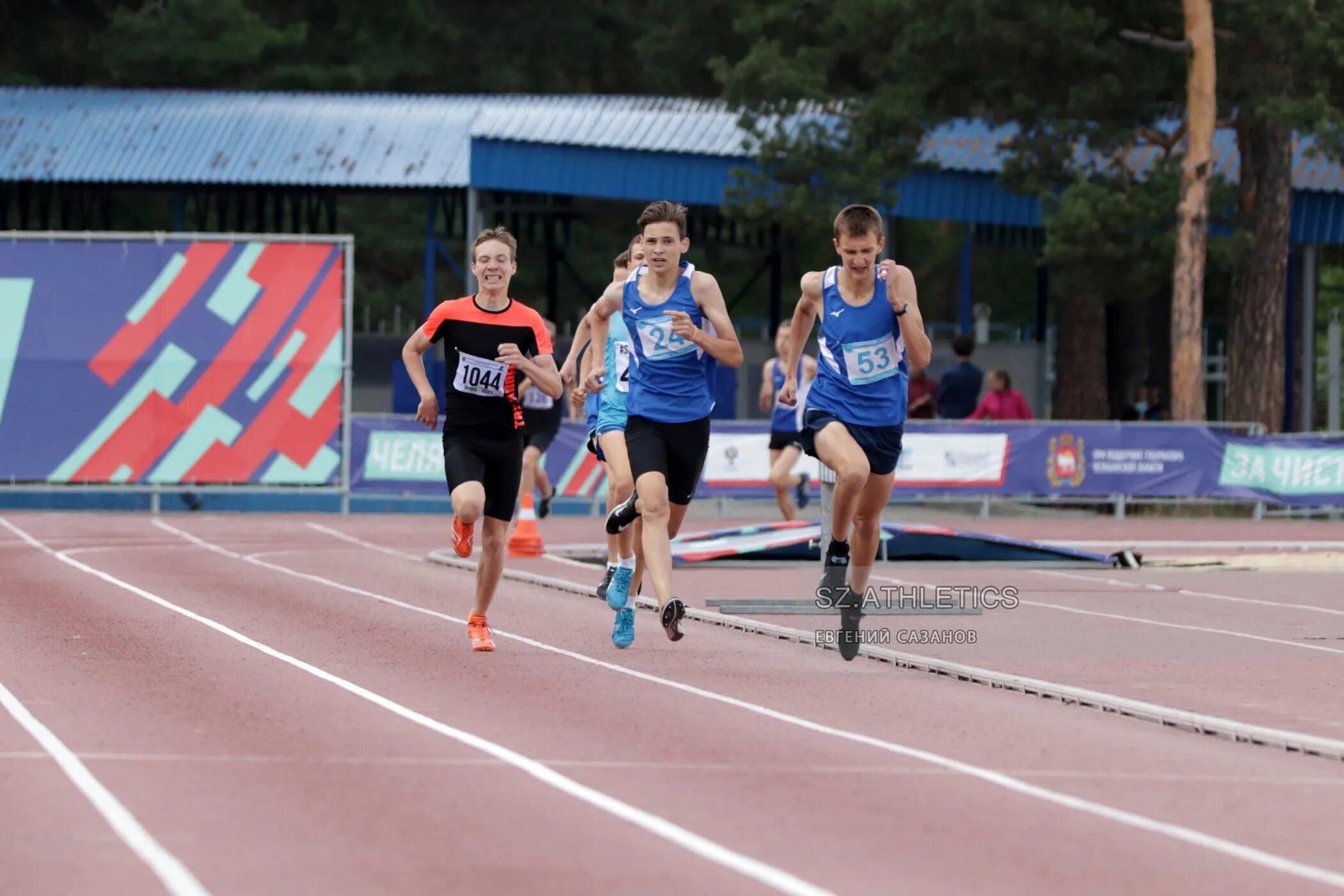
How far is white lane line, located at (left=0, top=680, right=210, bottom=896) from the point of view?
600 cm

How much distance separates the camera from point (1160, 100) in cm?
3397

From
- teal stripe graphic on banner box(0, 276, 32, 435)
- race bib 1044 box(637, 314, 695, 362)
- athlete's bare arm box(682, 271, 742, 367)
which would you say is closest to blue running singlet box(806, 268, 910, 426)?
athlete's bare arm box(682, 271, 742, 367)

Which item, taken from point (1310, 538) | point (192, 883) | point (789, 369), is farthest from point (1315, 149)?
point (192, 883)

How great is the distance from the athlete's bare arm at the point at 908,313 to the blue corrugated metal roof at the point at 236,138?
29392 mm

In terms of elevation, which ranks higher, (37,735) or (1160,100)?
(1160,100)

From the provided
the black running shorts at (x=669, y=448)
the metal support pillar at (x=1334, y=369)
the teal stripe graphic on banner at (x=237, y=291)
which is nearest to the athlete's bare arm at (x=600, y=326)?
the black running shorts at (x=669, y=448)

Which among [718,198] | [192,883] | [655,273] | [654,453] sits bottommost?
[192,883]

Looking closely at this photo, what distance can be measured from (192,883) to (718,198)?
1320 inches

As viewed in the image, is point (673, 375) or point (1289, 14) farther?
point (1289, 14)

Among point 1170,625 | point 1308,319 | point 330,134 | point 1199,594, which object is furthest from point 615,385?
point 330,134

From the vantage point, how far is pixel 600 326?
40.5 ft

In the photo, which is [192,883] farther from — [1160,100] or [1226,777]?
[1160,100]

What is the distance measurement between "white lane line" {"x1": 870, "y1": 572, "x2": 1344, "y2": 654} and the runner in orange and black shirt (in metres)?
4.91

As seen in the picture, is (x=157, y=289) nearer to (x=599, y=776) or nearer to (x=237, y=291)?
(x=237, y=291)
